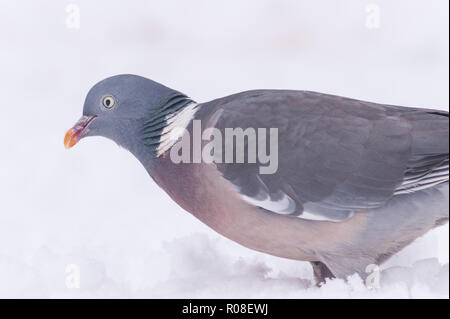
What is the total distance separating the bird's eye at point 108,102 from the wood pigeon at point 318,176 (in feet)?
0.98

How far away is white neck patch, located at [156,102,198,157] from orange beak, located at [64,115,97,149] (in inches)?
12.5

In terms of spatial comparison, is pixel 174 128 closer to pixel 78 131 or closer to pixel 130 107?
pixel 130 107

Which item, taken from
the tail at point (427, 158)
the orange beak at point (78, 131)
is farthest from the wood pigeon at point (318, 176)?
the orange beak at point (78, 131)

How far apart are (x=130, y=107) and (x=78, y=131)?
24cm

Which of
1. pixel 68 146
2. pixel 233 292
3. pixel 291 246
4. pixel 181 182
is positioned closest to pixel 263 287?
pixel 233 292

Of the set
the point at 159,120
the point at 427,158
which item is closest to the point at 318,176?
the point at 427,158

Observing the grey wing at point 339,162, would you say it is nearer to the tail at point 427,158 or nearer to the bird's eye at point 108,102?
the tail at point 427,158

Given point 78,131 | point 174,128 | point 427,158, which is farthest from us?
point 78,131

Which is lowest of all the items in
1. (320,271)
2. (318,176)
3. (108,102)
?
(320,271)

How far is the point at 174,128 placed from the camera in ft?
9.81

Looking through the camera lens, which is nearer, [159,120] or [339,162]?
[339,162]

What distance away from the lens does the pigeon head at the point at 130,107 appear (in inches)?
120

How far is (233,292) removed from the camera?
3.07 m

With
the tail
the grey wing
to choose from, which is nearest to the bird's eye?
the grey wing
